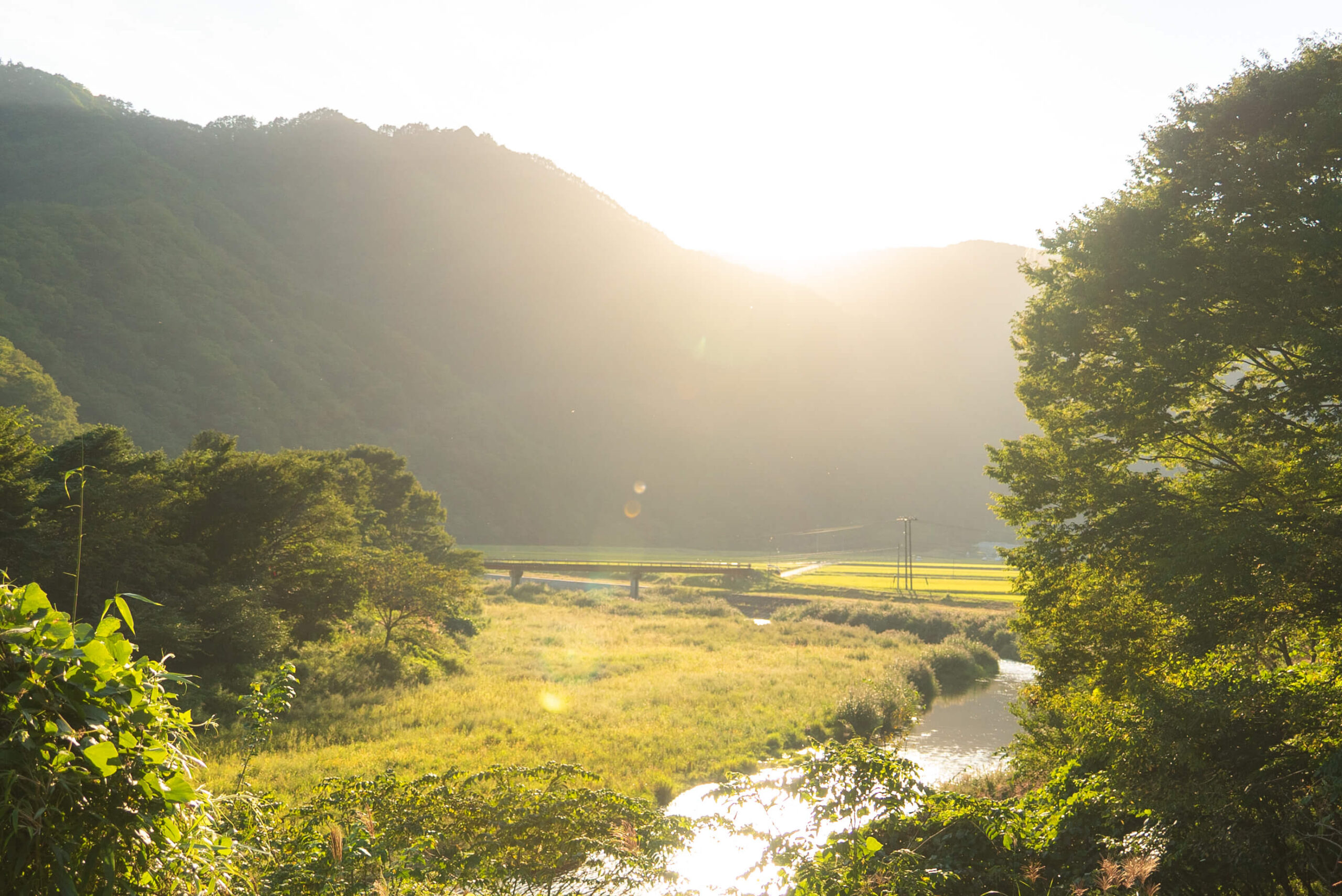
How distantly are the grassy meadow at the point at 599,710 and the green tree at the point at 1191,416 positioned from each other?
32.1 feet

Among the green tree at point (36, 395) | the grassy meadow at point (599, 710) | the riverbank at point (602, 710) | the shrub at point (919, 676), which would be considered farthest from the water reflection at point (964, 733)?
the green tree at point (36, 395)

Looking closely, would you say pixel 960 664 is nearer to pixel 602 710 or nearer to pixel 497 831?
pixel 602 710

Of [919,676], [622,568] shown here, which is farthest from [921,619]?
[622,568]

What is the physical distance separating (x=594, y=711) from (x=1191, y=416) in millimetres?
19774

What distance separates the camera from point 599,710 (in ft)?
80.4

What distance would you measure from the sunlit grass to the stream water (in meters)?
2.81

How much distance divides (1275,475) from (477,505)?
151 m

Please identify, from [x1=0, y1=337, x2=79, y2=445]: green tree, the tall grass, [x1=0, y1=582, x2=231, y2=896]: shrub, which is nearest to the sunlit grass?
the tall grass

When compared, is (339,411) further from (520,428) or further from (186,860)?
(186,860)

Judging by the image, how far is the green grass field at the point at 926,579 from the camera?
6838 centimetres

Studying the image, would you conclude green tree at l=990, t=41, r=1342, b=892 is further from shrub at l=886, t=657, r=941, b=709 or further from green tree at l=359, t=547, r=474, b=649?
green tree at l=359, t=547, r=474, b=649

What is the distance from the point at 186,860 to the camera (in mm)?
2740

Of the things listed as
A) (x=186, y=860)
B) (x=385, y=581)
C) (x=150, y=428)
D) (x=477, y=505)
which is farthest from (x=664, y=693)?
(x=477, y=505)

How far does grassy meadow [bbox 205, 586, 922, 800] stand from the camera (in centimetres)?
1811
